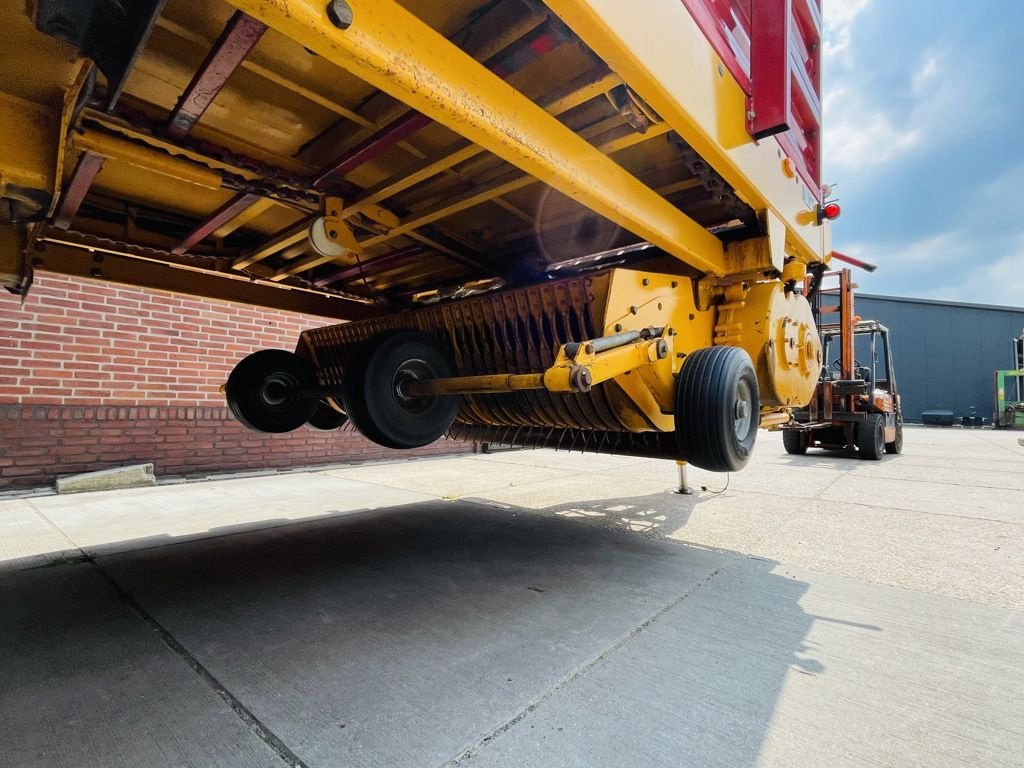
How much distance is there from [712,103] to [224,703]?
2.58 meters

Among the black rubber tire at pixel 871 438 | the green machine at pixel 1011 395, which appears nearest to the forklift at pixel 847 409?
the black rubber tire at pixel 871 438

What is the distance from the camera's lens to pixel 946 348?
22812 millimetres

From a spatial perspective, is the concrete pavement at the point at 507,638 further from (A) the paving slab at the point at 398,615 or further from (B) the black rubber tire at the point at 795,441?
(B) the black rubber tire at the point at 795,441

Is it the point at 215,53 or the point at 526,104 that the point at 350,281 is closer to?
the point at 215,53

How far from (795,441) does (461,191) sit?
8567mm

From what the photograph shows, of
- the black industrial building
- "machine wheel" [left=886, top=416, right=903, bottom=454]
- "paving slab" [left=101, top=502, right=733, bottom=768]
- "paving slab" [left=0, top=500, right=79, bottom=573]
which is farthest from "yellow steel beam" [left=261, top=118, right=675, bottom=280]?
the black industrial building

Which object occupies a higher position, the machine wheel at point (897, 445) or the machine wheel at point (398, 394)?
the machine wheel at point (398, 394)

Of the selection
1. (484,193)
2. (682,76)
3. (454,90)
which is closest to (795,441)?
(484,193)

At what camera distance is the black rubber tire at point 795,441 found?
903 cm

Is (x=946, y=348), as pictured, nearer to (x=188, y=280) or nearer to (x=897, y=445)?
(x=897, y=445)

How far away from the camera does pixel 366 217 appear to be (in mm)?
2654

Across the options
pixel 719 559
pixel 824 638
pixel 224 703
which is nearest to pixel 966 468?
pixel 719 559

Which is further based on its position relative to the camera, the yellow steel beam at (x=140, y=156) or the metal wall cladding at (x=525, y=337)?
the metal wall cladding at (x=525, y=337)

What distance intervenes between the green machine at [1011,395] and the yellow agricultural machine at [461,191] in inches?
833
